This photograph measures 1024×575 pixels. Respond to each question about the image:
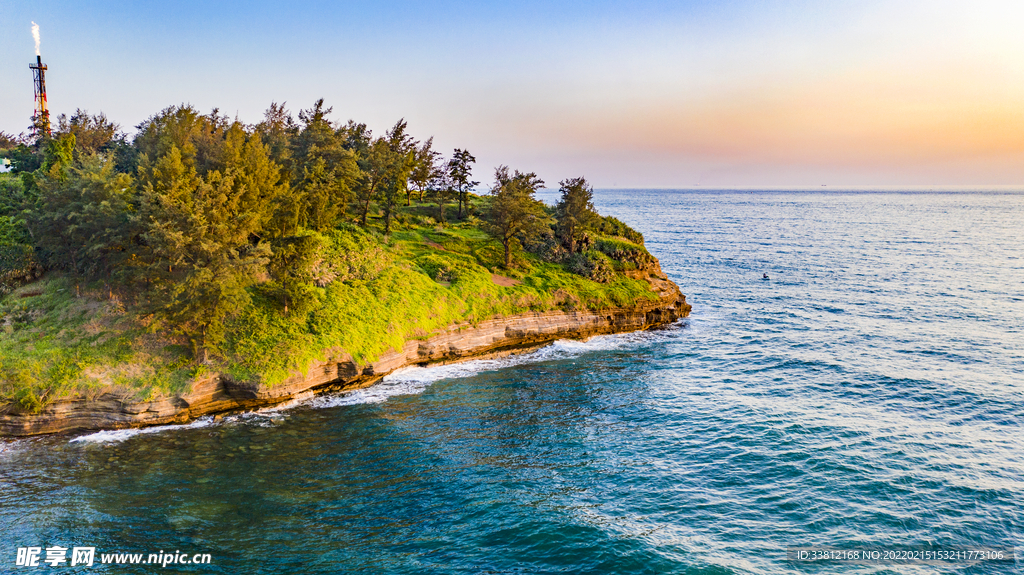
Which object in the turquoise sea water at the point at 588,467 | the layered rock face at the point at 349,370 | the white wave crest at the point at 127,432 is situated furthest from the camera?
the layered rock face at the point at 349,370

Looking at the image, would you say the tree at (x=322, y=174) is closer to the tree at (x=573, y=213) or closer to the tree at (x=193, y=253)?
the tree at (x=193, y=253)

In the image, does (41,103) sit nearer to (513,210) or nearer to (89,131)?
(89,131)

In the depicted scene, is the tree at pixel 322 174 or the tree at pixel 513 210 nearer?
the tree at pixel 322 174

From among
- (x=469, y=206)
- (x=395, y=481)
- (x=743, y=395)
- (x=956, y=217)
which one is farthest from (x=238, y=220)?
(x=956, y=217)

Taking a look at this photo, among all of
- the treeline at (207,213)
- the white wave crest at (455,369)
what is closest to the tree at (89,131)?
the treeline at (207,213)

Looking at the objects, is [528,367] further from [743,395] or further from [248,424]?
[248,424]

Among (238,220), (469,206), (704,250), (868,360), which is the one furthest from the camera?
(704,250)

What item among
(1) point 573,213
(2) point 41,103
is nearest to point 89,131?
(2) point 41,103
